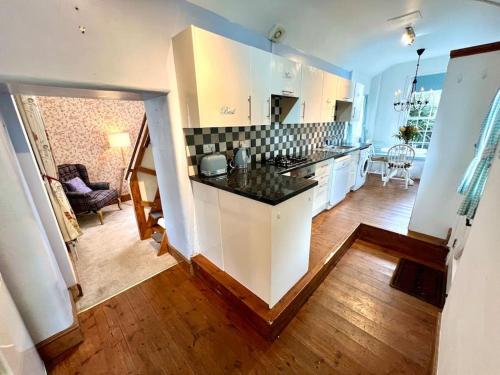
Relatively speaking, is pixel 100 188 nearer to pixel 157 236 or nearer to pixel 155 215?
pixel 155 215

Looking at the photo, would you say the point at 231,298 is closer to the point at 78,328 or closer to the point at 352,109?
the point at 78,328

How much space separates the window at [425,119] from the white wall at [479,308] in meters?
4.83

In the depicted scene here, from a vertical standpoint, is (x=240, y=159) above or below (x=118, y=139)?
below

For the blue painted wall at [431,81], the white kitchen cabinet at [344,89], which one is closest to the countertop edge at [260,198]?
the white kitchen cabinet at [344,89]

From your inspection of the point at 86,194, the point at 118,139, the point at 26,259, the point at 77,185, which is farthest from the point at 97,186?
the point at 26,259

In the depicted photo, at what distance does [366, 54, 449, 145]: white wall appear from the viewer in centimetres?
462

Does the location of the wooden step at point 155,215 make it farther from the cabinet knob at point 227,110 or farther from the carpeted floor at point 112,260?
the cabinet knob at point 227,110

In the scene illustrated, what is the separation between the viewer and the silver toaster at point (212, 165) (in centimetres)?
182

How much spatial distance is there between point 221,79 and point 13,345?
1.96 m

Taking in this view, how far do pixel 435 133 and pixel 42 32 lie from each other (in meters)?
3.34

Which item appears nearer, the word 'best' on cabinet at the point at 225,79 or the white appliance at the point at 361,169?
the word 'best' on cabinet at the point at 225,79

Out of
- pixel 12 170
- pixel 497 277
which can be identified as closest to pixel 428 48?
pixel 497 277

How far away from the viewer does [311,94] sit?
2.59m

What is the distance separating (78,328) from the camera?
1.45 metres
